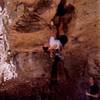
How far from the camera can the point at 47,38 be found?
268cm

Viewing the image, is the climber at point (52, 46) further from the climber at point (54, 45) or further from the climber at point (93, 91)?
the climber at point (93, 91)

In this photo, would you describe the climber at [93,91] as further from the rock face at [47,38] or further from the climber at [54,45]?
the climber at [54,45]

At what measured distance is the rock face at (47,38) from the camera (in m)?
2.64

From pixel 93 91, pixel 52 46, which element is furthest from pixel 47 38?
pixel 93 91

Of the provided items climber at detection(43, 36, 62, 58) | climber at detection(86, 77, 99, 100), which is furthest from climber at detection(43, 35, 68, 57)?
climber at detection(86, 77, 99, 100)

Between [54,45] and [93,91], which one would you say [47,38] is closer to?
[54,45]

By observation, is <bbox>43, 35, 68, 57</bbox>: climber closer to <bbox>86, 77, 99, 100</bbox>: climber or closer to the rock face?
the rock face

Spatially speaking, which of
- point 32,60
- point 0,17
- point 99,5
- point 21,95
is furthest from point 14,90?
point 99,5

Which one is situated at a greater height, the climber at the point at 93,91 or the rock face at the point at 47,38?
the rock face at the point at 47,38

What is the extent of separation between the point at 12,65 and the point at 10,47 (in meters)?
0.12

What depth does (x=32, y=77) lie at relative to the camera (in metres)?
2.69

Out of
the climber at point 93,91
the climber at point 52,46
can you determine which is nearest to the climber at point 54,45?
the climber at point 52,46

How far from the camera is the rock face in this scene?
2.64m

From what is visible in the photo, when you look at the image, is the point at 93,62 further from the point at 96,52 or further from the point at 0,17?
the point at 0,17
